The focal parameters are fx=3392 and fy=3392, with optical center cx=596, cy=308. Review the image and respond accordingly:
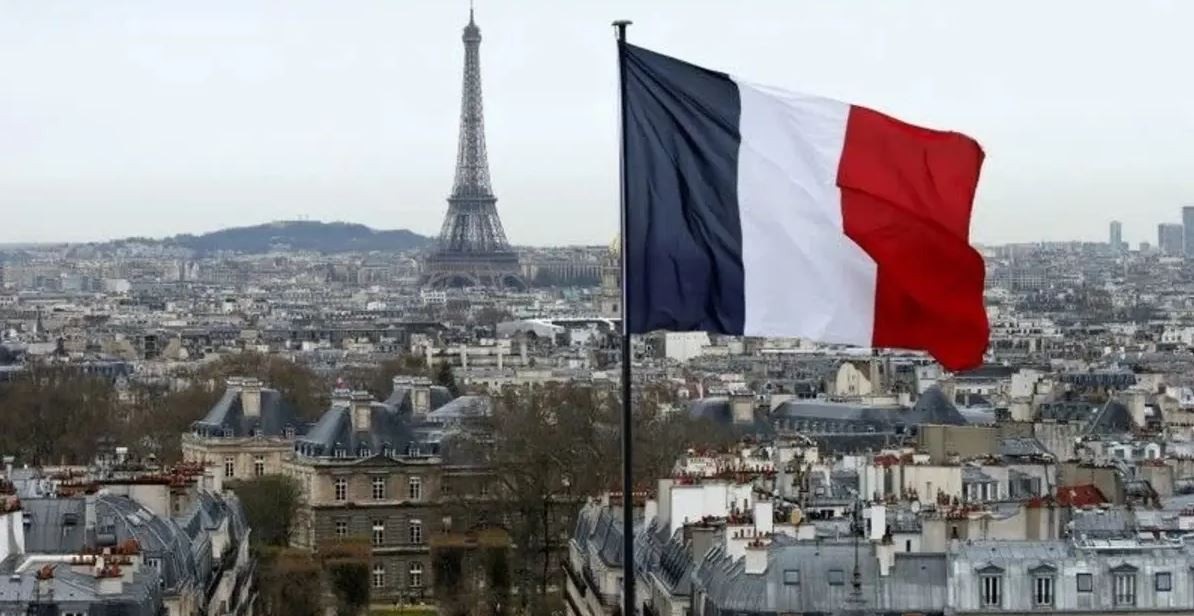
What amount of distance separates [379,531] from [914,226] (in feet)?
171

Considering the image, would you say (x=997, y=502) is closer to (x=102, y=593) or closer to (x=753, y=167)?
(x=102, y=593)

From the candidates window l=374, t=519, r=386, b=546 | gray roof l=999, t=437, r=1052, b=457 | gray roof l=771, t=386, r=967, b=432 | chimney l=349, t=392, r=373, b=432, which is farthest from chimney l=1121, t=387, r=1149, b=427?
window l=374, t=519, r=386, b=546

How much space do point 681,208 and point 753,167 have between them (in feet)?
1.31

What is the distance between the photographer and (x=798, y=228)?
15414 millimetres

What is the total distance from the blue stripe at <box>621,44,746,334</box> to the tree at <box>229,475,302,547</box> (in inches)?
1812

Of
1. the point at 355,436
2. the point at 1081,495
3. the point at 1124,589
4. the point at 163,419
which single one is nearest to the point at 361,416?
the point at 355,436

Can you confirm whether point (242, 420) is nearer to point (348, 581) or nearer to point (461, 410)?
point (461, 410)

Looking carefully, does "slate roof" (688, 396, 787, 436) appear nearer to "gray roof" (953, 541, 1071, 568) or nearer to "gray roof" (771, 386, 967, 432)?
"gray roof" (771, 386, 967, 432)

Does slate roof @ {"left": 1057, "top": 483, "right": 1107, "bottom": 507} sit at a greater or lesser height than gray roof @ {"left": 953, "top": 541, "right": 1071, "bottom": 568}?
lesser

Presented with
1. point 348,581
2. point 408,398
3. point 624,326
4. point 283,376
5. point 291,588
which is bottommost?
point 348,581

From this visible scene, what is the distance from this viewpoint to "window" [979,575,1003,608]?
110 ft

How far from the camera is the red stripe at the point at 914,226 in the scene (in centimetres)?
1553

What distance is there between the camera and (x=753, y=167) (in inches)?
605

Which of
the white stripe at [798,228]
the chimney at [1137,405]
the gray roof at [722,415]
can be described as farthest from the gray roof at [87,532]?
the gray roof at [722,415]
